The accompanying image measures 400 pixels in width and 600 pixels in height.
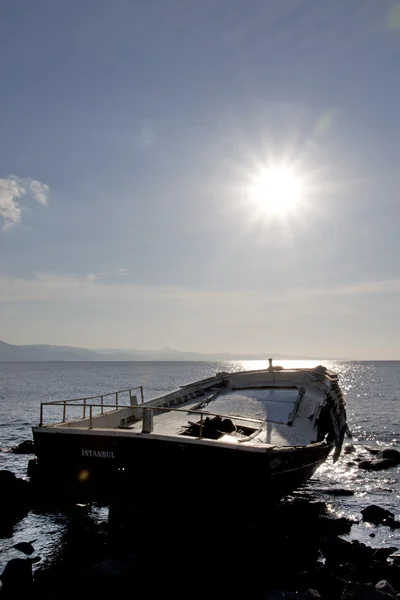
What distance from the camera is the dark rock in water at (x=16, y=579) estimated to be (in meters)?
10.5

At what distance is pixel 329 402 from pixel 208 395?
5.93 meters

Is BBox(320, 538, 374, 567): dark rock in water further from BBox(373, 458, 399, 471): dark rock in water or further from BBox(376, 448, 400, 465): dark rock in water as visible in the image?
BBox(376, 448, 400, 465): dark rock in water

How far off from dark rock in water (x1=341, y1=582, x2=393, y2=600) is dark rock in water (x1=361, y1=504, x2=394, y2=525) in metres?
7.49

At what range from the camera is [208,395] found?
23.9 metres

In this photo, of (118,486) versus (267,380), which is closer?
(118,486)

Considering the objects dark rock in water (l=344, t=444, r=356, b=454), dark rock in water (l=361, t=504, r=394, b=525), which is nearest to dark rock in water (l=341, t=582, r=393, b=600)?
dark rock in water (l=361, t=504, r=394, b=525)

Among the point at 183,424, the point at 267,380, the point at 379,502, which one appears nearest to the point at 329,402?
the point at 267,380

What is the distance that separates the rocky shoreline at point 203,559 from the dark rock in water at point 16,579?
0.07 feet

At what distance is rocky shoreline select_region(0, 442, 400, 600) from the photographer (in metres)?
10.6

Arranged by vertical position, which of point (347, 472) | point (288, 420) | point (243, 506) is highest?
point (288, 420)

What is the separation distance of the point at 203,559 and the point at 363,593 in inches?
184

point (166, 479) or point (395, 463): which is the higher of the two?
point (166, 479)

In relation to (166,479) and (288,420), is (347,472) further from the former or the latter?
(166,479)

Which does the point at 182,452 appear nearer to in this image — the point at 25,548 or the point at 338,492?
the point at 25,548
